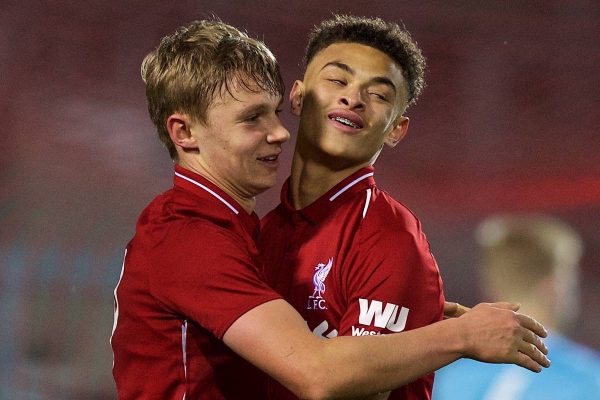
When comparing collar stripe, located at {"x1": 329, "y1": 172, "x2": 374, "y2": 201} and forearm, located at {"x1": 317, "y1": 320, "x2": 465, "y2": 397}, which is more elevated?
collar stripe, located at {"x1": 329, "y1": 172, "x2": 374, "y2": 201}

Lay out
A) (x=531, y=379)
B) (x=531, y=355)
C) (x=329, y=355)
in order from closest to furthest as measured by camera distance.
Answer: (x=329, y=355), (x=531, y=355), (x=531, y=379)

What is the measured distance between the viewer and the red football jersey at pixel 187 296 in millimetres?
1403

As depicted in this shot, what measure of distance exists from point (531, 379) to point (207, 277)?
2.18 meters

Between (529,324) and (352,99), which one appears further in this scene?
(352,99)

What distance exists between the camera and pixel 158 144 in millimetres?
3336

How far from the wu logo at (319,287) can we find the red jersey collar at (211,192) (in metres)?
0.18

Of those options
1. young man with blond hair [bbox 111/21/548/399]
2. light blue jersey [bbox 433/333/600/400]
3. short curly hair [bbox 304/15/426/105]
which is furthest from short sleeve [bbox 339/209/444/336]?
light blue jersey [bbox 433/333/600/400]

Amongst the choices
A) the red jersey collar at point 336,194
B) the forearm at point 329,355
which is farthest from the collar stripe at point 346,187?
the forearm at point 329,355

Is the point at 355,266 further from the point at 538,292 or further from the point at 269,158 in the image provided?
the point at 538,292

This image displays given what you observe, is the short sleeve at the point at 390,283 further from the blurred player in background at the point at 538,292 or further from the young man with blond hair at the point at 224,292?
the blurred player in background at the point at 538,292

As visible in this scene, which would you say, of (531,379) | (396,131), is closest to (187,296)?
(396,131)

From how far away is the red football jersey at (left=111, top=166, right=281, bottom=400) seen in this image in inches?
55.2

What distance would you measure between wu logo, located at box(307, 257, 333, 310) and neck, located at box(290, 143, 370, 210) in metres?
0.20

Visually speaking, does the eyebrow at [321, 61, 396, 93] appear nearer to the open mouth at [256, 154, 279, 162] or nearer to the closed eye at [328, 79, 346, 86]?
the closed eye at [328, 79, 346, 86]
